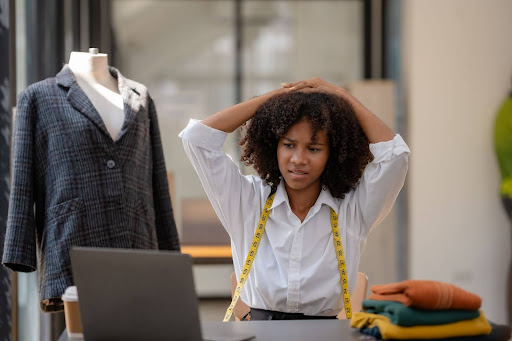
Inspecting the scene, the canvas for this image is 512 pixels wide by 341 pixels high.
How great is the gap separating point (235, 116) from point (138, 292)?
887mm

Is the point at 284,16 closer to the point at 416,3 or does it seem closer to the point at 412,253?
the point at 416,3

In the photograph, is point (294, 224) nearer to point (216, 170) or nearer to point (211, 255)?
point (216, 170)

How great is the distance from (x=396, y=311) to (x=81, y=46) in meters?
3.97

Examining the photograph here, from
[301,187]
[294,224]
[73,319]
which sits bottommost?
[73,319]

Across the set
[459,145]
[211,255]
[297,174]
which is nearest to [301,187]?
[297,174]

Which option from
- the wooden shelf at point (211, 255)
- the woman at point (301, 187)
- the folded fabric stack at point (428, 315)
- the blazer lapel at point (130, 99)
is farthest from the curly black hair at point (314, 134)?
the wooden shelf at point (211, 255)

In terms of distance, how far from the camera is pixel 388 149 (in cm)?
232

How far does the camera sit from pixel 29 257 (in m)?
2.58

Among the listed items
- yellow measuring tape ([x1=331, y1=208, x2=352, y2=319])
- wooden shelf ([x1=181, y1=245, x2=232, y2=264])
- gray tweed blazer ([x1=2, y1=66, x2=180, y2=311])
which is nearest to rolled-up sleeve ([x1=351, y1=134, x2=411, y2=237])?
yellow measuring tape ([x1=331, y1=208, x2=352, y2=319])

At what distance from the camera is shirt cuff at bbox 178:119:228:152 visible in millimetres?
2373

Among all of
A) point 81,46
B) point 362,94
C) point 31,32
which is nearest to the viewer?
point 31,32

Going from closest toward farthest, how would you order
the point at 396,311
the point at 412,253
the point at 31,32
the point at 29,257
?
the point at 396,311 < the point at 29,257 < the point at 31,32 < the point at 412,253

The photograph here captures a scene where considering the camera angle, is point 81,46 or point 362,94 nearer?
point 81,46

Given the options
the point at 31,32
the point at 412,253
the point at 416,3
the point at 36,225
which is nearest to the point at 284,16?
the point at 416,3
